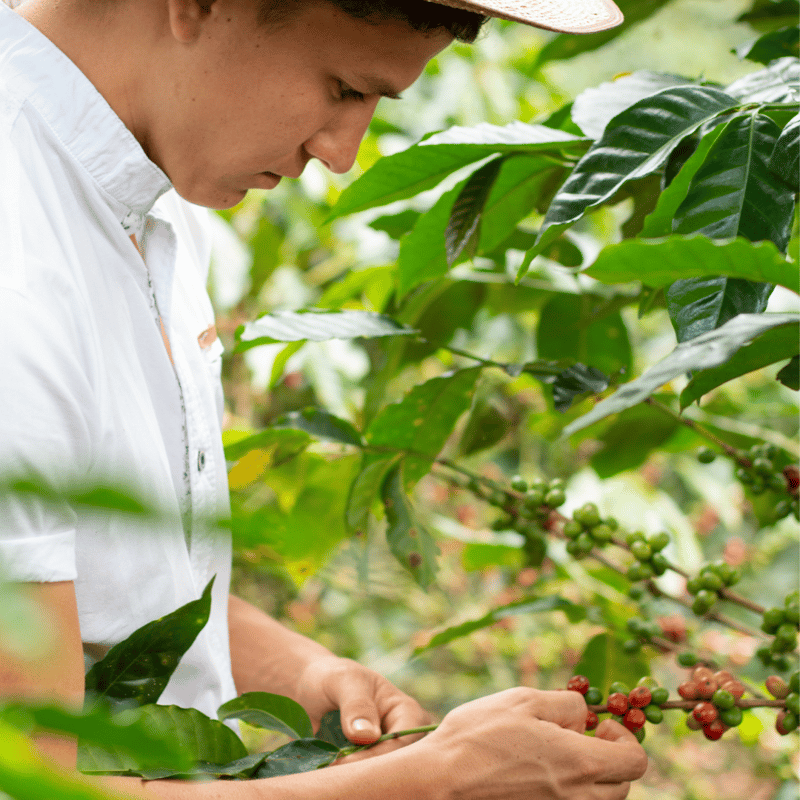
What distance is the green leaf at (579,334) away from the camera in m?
1.05

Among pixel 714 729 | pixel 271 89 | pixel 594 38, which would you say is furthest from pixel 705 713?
pixel 594 38

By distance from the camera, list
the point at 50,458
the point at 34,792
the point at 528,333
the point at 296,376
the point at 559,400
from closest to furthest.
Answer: the point at 34,792 < the point at 50,458 < the point at 559,400 < the point at 528,333 < the point at 296,376

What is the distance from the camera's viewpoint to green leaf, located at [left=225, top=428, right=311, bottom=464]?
0.89 metres

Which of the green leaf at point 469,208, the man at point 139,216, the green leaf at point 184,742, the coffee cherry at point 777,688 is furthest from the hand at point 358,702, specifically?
the green leaf at point 469,208

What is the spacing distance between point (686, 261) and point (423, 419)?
1.69ft

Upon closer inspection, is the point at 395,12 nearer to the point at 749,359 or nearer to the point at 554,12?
the point at 554,12

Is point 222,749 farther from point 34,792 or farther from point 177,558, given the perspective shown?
point 34,792

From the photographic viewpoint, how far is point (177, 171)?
0.69 metres

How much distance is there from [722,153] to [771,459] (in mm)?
376

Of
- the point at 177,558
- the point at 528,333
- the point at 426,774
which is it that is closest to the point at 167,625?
the point at 177,558

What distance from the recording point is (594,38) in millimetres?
1025

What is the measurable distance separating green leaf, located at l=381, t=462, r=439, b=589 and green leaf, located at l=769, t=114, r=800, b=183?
51 cm

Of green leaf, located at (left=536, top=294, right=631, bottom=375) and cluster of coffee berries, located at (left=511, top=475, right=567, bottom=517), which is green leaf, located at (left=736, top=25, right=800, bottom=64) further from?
cluster of coffee berries, located at (left=511, top=475, right=567, bottom=517)

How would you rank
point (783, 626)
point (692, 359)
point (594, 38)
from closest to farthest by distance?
point (692, 359)
point (783, 626)
point (594, 38)
